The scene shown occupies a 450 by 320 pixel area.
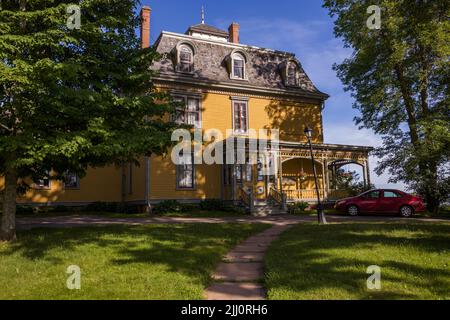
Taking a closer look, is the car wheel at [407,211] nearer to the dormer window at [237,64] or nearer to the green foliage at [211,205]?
the green foliage at [211,205]

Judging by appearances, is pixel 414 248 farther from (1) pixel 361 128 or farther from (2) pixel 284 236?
(1) pixel 361 128

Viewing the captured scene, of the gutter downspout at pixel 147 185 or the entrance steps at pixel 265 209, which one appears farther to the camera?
the gutter downspout at pixel 147 185

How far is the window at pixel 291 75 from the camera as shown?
25.4 meters

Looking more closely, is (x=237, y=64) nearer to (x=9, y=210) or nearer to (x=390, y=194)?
(x=390, y=194)

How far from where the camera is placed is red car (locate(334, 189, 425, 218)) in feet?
58.3

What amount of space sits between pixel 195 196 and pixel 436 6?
48.8 feet

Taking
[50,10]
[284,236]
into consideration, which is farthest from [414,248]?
[50,10]

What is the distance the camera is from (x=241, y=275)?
670 centimetres

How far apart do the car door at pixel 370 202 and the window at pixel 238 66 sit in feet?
34.1

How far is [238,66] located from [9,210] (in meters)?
16.7

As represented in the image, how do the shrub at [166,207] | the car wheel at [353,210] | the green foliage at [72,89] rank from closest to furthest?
the green foliage at [72,89] < the car wheel at [353,210] < the shrub at [166,207]

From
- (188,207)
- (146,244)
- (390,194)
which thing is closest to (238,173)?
(188,207)

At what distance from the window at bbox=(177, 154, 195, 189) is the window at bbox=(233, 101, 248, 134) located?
3468mm

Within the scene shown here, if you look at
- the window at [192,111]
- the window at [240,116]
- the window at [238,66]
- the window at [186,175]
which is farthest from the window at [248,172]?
the window at [238,66]
